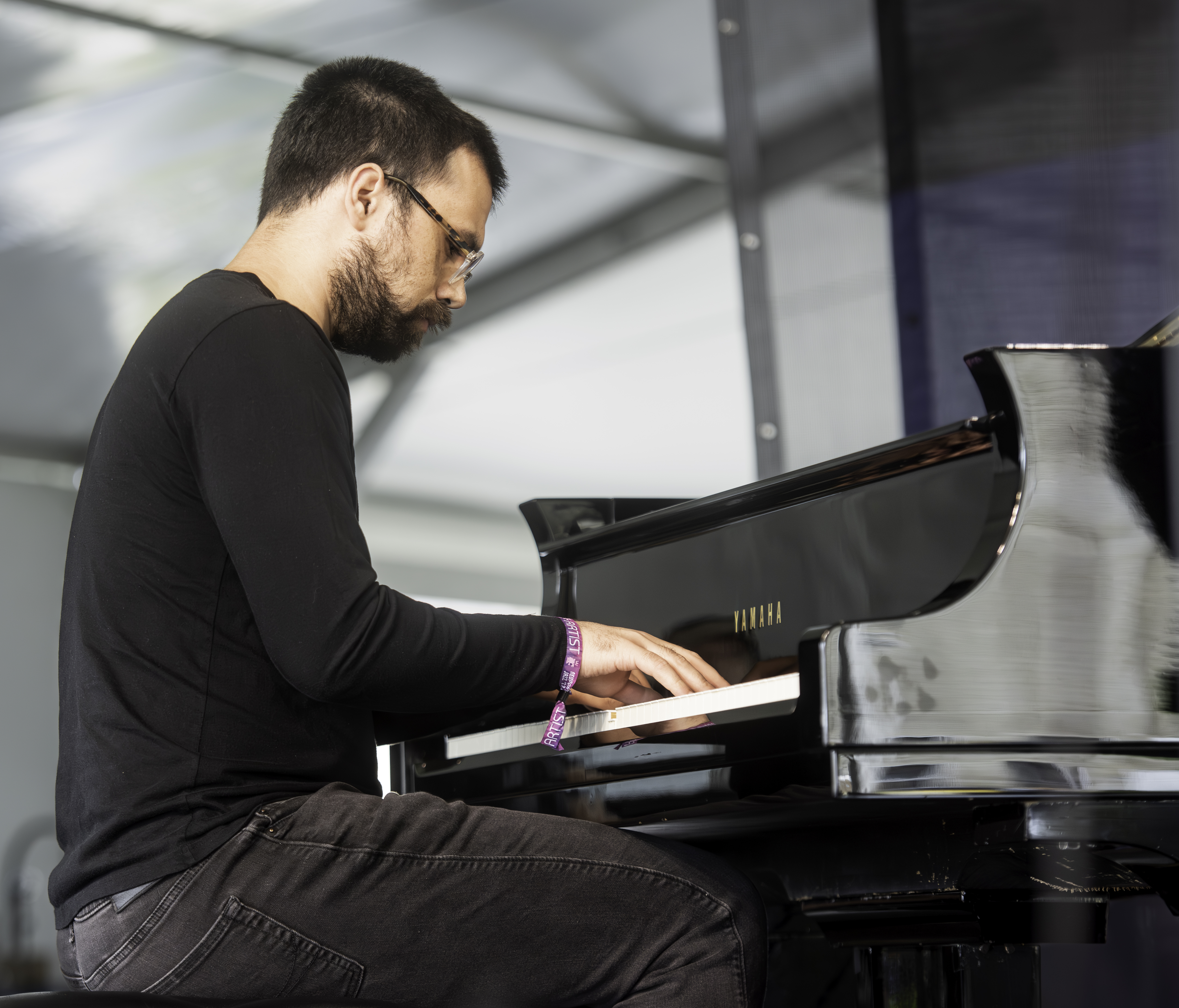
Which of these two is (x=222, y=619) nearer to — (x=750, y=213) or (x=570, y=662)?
(x=570, y=662)

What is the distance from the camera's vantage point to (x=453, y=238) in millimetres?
1473

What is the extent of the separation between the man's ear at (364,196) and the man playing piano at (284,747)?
165 millimetres

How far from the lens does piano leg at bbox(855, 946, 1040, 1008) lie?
60.5 inches

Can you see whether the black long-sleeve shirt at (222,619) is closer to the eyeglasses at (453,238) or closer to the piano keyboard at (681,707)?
the piano keyboard at (681,707)

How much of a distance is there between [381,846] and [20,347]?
4484 millimetres

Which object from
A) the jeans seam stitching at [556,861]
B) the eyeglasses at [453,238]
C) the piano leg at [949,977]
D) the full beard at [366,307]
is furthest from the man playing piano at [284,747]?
the piano leg at [949,977]

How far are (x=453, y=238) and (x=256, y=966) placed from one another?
2.59 ft

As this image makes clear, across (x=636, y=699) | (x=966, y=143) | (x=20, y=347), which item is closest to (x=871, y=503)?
(x=636, y=699)

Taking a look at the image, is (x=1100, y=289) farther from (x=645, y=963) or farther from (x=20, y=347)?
(x=20, y=347)

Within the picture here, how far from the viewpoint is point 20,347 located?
506cm

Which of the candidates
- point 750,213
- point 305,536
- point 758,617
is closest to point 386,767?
point 758,617

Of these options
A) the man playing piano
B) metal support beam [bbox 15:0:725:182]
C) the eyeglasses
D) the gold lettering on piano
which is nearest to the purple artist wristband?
the man playing piano

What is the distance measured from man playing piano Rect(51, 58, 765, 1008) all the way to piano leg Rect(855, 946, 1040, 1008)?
0.38 m

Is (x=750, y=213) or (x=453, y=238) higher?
(x=750, y=213)
